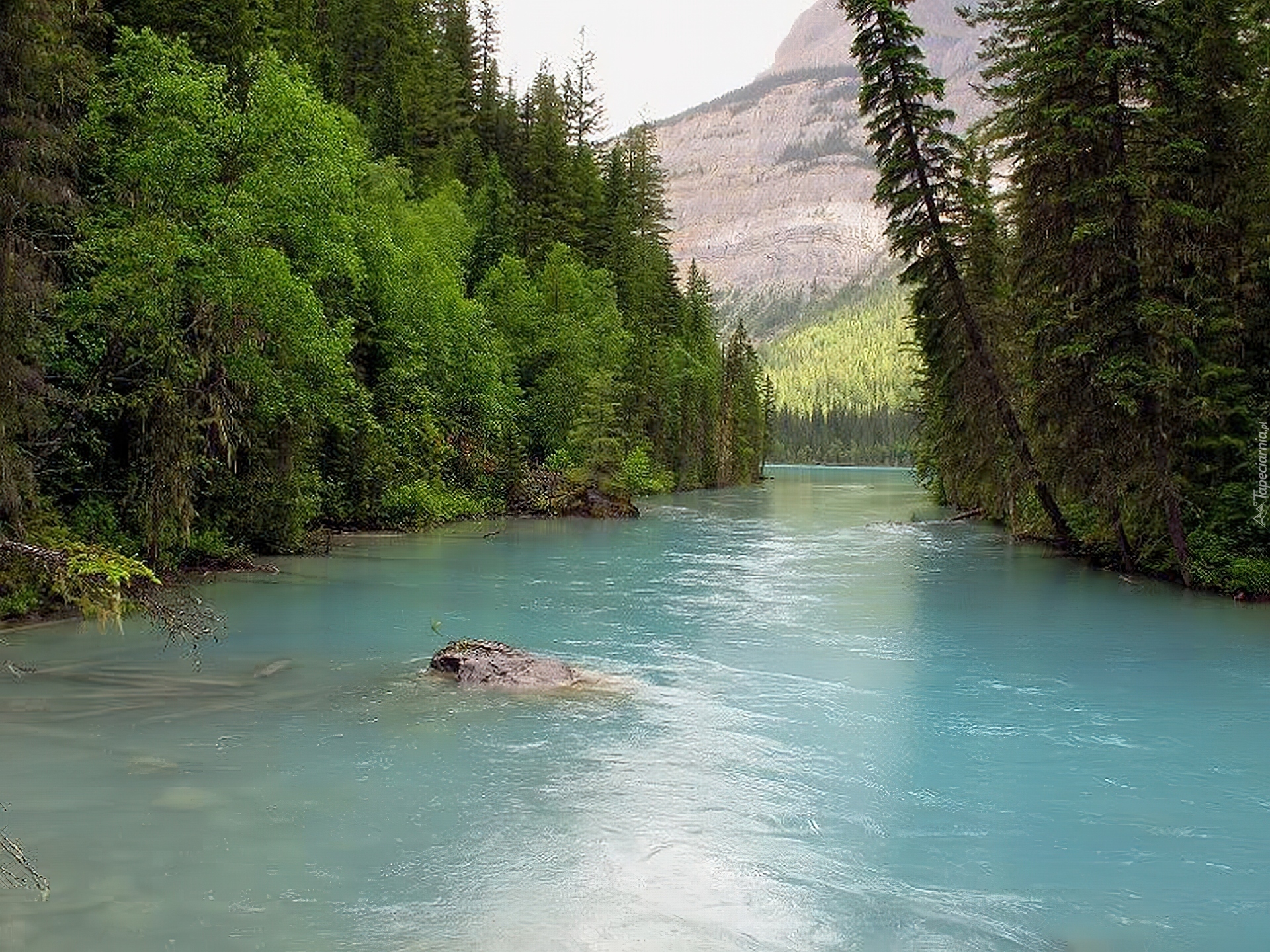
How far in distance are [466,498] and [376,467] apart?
7790 millimetres

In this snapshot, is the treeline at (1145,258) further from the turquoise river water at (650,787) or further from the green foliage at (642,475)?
the green foliage at (642,475)

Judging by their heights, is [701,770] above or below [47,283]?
below

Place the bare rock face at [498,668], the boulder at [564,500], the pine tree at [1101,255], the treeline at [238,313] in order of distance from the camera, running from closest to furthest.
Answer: the bare rock face at [498,668] < the treeline at [238,313] < the pine tree at [1101,255] < the boulder at [564,500]

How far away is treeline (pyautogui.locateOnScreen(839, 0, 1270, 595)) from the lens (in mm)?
21844

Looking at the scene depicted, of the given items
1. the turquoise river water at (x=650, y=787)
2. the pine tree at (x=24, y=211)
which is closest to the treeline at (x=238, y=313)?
the pine tree at (x=24, y=211)

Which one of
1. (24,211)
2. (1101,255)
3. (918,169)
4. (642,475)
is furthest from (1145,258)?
(642,475)

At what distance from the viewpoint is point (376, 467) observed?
33.7m

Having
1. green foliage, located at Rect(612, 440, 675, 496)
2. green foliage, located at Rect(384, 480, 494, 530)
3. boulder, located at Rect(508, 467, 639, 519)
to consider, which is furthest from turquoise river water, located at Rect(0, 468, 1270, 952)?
green foliage, located at Rect(612, 440, 675, 496)

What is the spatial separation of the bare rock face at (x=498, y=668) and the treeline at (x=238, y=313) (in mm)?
6052

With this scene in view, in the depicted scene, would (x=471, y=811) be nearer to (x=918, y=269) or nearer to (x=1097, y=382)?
(x=1097, y=382)

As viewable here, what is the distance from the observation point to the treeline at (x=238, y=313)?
17156 mm

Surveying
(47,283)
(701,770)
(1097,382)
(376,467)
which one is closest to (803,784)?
(701,770)

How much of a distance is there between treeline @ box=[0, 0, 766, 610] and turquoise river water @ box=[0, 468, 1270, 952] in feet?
13.9

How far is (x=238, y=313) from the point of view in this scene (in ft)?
67.8
